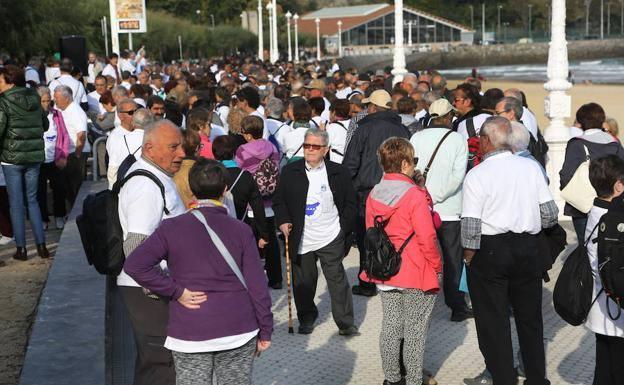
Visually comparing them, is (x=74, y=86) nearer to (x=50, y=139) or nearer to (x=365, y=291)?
(x=50, y=139)

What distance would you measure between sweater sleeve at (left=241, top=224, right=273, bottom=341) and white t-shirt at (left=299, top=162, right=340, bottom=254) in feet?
10.6

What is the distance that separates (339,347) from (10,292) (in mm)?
3305

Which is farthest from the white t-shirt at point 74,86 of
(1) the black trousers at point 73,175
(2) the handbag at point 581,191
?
(2) the handbag at point 581,191

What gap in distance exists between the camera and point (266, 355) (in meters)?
7.88

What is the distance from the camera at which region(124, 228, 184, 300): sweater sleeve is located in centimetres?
487

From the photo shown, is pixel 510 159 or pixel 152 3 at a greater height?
pixel 152 3

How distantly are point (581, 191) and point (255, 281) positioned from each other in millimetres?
3625

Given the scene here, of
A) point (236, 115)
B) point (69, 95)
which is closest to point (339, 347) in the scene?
point (236, 115)

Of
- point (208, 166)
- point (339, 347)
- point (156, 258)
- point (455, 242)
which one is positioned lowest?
point (339, 347)

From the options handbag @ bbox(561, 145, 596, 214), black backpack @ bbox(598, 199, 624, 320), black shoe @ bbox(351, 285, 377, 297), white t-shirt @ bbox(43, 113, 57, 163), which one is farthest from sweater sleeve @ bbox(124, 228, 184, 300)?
white t-shirt @ bbox(43, 113, 57, 163)

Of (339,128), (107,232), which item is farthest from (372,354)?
(339,128)

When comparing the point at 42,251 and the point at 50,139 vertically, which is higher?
the point at 50,139

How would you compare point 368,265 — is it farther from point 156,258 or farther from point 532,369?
point 156,258

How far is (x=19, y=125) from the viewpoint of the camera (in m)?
10.2
